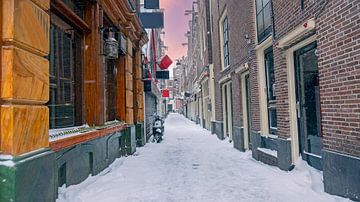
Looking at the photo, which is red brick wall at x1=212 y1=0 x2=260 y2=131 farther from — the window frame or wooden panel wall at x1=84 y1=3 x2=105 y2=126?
wooden panel wall at x1=84 y1=3 x2=105 y2=126

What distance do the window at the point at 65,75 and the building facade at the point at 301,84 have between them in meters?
4.05

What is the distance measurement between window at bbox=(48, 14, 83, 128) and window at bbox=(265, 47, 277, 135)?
14.1 feet

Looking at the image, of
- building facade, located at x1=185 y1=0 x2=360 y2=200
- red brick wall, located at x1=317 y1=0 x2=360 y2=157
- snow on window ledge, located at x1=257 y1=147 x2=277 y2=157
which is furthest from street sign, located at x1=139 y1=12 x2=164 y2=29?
red brick wall, located at x1=317 y1=0 x2=360 y2=157

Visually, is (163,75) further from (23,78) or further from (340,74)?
(23,78)

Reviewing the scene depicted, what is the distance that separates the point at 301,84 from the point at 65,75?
4.44 m

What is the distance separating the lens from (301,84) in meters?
6.02

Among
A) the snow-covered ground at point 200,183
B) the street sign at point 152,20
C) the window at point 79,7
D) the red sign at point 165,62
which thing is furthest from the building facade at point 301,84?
the red sign at point 165,62

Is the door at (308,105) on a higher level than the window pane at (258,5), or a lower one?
lower

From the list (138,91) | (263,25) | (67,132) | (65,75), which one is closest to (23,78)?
(67,132)

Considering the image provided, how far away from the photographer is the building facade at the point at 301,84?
4105 millimetres

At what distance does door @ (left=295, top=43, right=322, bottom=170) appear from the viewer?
A: 18.1ft

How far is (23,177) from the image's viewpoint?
3.16 meters

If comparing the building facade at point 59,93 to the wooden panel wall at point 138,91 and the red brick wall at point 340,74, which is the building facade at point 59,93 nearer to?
the wooden panel wall at point 138,91

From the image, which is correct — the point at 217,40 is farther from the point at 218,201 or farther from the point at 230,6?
the point at 218,201
